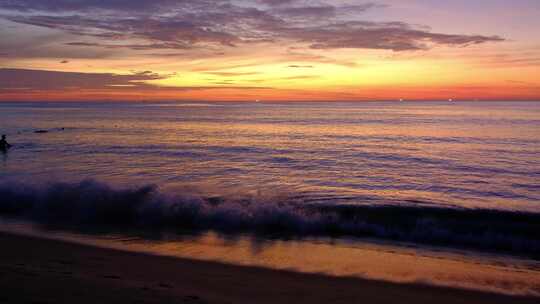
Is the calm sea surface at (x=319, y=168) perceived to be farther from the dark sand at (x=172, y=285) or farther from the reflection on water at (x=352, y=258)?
the dark sand at (x=172, y=285)

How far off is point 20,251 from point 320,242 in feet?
22.4

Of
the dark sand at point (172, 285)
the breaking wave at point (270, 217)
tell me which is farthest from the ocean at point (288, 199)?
the dark sand at point (172, 285)

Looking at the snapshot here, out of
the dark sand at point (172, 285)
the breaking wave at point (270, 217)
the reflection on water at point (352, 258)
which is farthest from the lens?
the breaking wave at point (270, 217)

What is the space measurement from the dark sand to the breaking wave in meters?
3.56

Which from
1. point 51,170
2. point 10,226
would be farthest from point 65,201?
point 51,170

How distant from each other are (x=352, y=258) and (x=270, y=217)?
3.58 m

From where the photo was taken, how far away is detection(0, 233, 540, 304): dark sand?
20.0 feet

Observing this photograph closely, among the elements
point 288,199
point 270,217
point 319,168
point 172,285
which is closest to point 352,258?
point 270,217

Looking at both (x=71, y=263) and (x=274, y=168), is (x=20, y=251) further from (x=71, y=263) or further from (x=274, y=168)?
(x=274, y=168)

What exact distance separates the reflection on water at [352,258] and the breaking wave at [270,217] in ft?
3.17

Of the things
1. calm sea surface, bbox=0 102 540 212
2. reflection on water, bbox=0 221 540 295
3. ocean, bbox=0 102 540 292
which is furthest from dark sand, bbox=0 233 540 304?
calm sea surface, bbox=0 102 540 212

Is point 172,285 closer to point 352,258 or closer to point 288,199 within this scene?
point 352,258

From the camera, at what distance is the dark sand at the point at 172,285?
6082 mm

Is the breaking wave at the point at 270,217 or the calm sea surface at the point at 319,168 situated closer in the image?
the breaking wave at the point at 270,217
